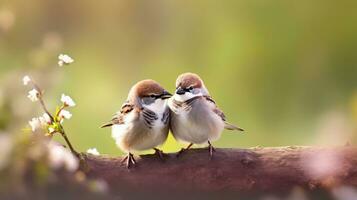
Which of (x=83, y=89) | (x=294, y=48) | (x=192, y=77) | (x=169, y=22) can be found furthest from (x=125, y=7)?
(x=192, y=77)

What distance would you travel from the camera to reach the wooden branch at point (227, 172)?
868mm

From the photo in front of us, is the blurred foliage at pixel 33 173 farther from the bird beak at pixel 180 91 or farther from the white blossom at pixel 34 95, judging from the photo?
the bird beak at pixel 180 91

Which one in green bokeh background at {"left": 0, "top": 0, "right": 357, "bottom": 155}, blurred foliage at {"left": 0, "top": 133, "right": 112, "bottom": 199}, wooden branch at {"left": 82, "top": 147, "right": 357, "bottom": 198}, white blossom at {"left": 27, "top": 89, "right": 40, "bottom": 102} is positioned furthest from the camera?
green bokeh background at {"left": 0, "top": 0, "right": 357, "bottom": 155}

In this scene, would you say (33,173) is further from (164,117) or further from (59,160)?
(164,117)

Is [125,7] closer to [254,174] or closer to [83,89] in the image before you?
[83,89]

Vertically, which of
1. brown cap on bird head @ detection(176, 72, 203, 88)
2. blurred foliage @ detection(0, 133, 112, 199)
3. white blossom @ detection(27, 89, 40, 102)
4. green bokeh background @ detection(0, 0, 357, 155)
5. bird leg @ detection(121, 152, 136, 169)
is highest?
green bokeh background @ detection(0, 0, 357, 155)

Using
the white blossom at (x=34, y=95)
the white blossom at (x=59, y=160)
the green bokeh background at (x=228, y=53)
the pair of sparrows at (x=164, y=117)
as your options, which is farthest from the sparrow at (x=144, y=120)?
the green bokeh background at (x=228, y=53)

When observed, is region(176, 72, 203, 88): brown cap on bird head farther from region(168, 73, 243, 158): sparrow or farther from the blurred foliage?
the blurred foliage

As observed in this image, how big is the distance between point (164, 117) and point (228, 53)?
1.90 ft

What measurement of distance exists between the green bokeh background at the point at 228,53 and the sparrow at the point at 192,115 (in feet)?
1.46

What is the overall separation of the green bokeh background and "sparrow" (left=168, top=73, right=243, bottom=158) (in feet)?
1.46

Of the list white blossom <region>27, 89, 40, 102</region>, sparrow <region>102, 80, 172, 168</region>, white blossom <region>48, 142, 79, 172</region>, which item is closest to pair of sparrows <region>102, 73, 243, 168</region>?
sparrow <region>102, 80, 172, 168</region>

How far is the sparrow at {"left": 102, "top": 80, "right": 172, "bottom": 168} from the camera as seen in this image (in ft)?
3.01

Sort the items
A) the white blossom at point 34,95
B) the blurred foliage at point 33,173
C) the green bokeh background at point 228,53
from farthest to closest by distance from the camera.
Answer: the green bokeh background at point 228,53 → the white blossom at point 34,95 → the blurred foliage at point 33,173
